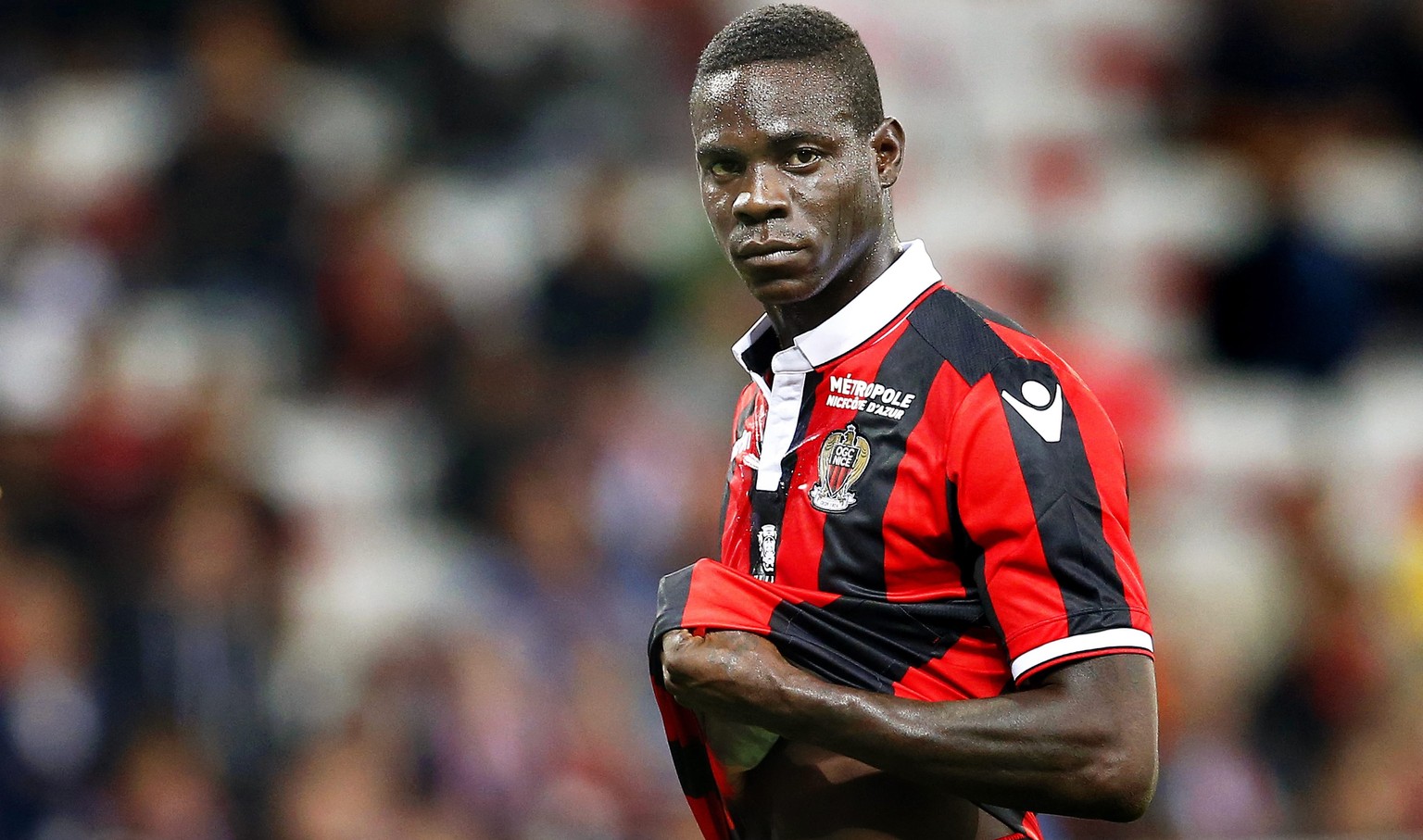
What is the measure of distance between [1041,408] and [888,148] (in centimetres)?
56

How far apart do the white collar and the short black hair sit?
23cm

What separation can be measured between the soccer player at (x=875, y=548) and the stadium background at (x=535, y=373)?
3886mm

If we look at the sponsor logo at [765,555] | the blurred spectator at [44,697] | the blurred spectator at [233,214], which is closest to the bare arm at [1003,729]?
the sponsor logo at [765,555]

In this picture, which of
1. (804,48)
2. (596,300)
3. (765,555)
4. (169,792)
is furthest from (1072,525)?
(596,300)

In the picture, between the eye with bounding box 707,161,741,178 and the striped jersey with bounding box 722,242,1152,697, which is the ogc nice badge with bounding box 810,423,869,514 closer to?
the striped jersey with bounding box 722,242,1152,697

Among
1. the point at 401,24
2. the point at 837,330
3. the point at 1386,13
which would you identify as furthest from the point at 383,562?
the point at 1386,13

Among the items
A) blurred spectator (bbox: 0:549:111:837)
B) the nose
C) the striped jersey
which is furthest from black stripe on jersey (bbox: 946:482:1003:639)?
blurred spectator (bbox: 0:549:111:837)

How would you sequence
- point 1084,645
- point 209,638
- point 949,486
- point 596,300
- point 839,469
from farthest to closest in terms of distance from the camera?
1. point 596,300
2. point 209,638
3. point 839,469
4. point 949,486
5. point 1084,645

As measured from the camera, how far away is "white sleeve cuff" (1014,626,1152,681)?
2346mm

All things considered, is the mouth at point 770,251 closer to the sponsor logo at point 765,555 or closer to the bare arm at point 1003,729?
the sponsor logo at point 765,555

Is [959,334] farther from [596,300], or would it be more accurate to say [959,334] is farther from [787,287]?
[596,300]

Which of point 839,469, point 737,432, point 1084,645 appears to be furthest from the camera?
point 737,432

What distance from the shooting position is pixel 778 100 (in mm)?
2600

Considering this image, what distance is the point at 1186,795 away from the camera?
692 centimetres
